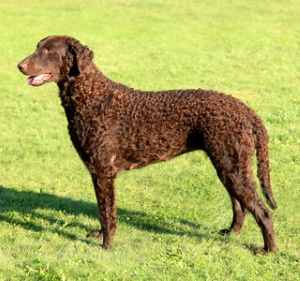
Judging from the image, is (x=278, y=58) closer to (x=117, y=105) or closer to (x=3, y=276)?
(x=117, y=105)

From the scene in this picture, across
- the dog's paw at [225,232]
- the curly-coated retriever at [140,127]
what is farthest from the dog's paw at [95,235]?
the dog's paw at [225,232]

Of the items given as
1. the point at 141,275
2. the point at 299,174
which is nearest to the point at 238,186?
the point at 141,275

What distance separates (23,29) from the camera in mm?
21297

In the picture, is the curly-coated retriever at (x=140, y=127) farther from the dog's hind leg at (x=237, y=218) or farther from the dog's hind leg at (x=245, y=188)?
the dog's hind leg at (x=237, y=218)

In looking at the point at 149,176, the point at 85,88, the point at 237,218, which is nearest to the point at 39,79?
the point at 85,88

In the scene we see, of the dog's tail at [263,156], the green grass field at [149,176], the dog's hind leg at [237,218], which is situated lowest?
the green grass field at [149,176]

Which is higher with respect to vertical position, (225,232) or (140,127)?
(140,127)

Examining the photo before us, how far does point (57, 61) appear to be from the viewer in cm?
758

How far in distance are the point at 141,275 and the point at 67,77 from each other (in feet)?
7.11

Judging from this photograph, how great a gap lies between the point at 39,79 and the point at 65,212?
1922mm

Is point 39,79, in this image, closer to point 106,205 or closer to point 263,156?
point 106,205

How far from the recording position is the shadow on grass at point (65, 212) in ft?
27.1

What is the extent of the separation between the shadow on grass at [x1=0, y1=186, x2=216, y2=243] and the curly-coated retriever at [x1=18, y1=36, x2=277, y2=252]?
0.78 metres

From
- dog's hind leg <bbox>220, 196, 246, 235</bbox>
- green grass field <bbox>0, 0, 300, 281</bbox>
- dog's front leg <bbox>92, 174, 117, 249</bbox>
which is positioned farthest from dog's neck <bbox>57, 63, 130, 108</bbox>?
dog's hind leg <bbox>220, 196, 246, 235</bbox>
